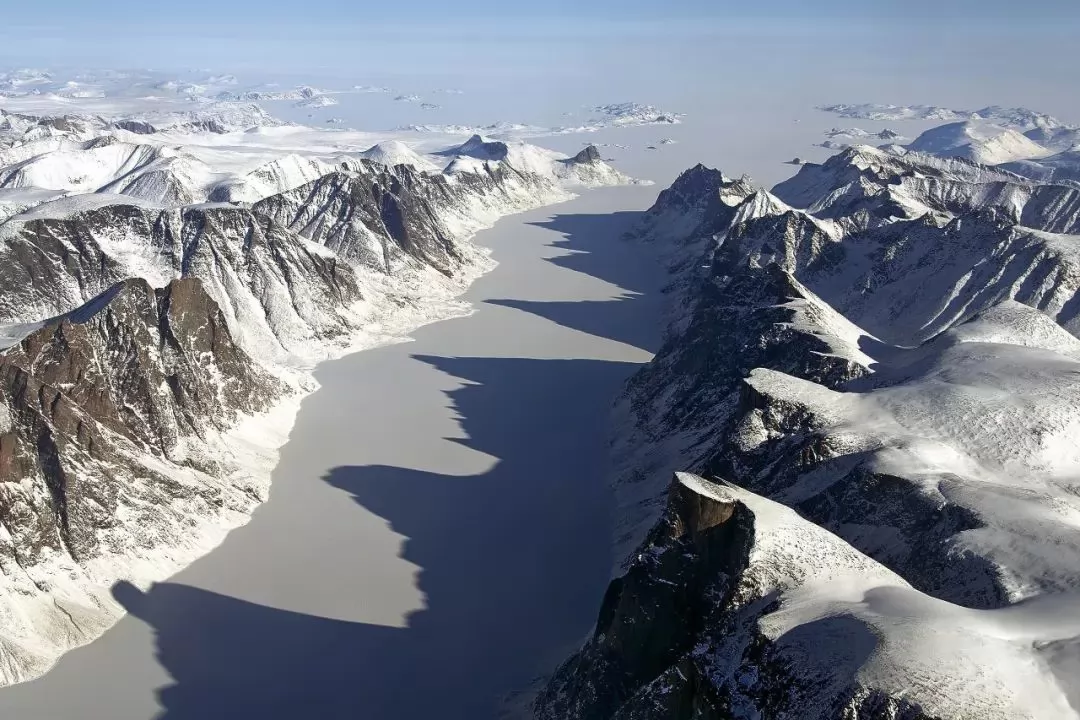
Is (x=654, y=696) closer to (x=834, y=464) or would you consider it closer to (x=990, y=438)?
(x=834, y=464)

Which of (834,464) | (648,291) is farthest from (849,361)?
(648,291)

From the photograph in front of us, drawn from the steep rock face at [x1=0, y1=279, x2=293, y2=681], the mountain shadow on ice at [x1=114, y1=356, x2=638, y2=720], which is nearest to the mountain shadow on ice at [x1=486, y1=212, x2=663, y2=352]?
the mountain shadow on ice at [x1=114, y1=356, x2=638, y2=720]

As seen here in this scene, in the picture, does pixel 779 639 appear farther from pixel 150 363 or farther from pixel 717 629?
pixel 150 363

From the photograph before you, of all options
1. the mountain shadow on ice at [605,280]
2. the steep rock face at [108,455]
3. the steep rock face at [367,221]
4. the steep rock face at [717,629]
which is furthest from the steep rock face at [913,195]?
the steep rock face at [108,455]

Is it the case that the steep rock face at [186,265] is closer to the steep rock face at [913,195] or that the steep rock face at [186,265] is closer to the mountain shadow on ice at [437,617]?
the mountain shadow on ice at [437,617]

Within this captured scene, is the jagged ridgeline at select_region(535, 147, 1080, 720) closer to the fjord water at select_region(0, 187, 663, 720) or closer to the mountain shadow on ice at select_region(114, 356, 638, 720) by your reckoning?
the mountain shadow on ice at select_region(114, 356, 638, 720)
